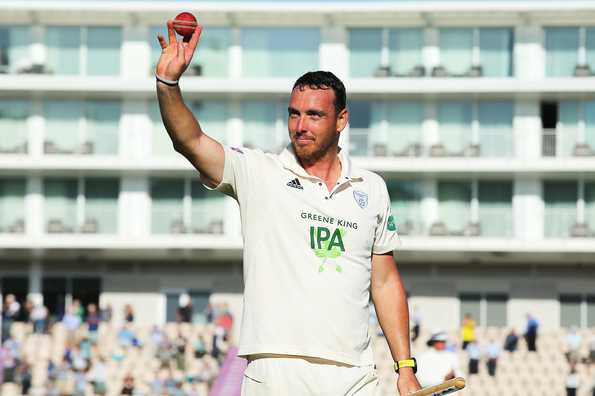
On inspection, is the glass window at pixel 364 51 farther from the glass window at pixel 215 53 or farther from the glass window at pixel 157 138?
the glass window at pixel 157 138

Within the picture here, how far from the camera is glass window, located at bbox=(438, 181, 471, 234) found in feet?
160

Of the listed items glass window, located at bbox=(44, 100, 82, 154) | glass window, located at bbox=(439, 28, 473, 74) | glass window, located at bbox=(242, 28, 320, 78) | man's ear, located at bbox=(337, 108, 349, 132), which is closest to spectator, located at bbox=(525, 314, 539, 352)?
glass window, located at bbox=(439, 28, 473, 74)

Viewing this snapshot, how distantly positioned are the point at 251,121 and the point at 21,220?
8942 millimetres

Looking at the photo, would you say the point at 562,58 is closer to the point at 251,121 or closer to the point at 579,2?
the point at 579,2

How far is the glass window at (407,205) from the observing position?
159 ft

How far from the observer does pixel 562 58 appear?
49.0 m

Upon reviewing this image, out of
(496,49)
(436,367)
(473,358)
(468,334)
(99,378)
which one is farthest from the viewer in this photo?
(496,49)

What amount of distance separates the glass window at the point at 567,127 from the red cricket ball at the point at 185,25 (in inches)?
1743

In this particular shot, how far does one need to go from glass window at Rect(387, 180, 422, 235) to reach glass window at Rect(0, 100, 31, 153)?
1319cm

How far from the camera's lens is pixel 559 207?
48719 millimetres

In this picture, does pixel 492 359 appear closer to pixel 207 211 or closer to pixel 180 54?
pixel 207 211

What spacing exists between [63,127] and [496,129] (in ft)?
50.6

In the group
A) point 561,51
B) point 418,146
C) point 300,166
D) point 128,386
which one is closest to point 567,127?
point 561,51

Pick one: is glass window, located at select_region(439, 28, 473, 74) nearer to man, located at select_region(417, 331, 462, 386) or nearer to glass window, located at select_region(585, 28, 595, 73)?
glass window, located at select_region(585, 28, 595, 73)
